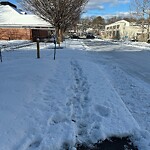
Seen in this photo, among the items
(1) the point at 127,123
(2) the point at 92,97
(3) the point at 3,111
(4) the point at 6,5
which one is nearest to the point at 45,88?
(2) the point at 92,97

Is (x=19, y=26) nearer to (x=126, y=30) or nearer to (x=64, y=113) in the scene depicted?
(x=64, y=113)

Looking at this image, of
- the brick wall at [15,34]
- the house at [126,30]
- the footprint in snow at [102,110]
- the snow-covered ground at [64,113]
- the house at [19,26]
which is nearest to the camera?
the snow-covered ground at [64,113]

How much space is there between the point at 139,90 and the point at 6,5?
4953cm

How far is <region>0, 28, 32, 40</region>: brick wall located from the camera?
47.2 metres

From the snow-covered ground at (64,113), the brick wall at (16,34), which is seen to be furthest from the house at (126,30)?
the snow-covered ground at (64,113)

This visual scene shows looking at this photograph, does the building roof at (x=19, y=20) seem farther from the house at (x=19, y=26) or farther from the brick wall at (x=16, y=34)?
the brick wall at (x=16, y=34)

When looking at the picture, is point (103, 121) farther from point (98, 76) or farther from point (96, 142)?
point (98, 76)

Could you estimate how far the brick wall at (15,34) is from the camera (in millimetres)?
47219

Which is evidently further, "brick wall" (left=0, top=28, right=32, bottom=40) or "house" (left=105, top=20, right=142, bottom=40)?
"house" (left=105, top=20, right=142, bottom=40)

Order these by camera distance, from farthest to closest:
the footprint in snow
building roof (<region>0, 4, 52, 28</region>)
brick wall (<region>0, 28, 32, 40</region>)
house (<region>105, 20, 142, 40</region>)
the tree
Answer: house (<region>105, 20, 142, 40</region>) < brick wall (<region>0, 28, 32, 40</region>) < building roof (<region>0, 4, 52, 28</region>) < the tree < the footprint in snow

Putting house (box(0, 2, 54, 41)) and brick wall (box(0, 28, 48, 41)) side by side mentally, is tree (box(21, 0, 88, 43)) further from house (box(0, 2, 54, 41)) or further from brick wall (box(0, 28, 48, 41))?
brick wall (box(0, 28, 48, 41))

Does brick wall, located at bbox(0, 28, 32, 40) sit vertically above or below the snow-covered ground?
above

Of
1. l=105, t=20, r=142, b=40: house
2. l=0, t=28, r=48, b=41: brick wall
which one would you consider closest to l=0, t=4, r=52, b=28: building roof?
l=0, t=28, r=48, b=41: brick wall

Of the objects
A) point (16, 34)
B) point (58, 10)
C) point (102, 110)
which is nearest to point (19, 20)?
point (16, 34)
